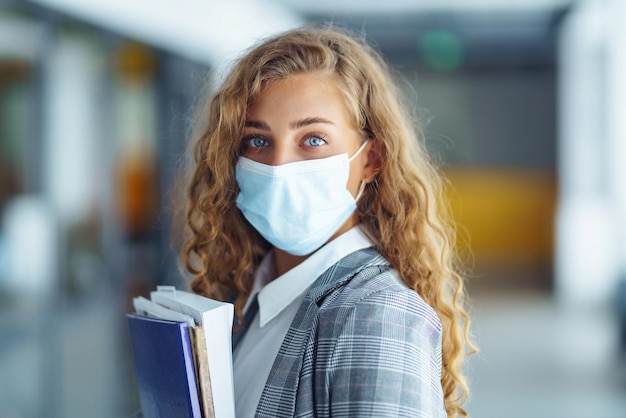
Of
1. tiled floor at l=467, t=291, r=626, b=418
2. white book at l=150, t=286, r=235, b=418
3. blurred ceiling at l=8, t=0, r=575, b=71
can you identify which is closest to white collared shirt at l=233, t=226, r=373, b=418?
white book at l=150, t=286, r=235, b=418

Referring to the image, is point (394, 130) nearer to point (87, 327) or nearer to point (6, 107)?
point (6, 107)

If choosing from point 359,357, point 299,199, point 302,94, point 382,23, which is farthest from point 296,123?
point 382,23

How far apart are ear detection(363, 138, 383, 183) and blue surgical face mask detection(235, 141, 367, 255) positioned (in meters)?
0.03

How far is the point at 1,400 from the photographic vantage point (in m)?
3.39

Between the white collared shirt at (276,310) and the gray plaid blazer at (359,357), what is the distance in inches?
4.4

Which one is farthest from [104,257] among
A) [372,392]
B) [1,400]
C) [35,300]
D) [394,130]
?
[372,392]

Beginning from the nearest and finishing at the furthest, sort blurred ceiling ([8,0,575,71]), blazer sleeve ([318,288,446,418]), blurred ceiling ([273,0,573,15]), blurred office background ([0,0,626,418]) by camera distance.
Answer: blazer sleeve ([318,288,446,418]), blurred office background ([0,0,626,418]), blurred ceiling ([8,0,575,71]), blurred ceiling ([273,0,573,15])

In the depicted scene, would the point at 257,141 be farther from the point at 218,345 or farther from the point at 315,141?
the point at 218,345

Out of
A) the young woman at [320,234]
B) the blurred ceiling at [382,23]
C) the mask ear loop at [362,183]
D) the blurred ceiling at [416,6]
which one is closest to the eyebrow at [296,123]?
the young woman at [320,234]

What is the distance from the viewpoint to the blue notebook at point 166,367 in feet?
3.51

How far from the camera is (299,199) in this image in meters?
1.34

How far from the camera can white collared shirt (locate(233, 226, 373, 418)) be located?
1244 mm

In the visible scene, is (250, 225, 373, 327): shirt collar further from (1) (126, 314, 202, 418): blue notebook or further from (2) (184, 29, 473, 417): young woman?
(1) (126, 314, 202, 418): blue notebook

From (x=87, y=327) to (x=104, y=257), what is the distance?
1.53 feet
